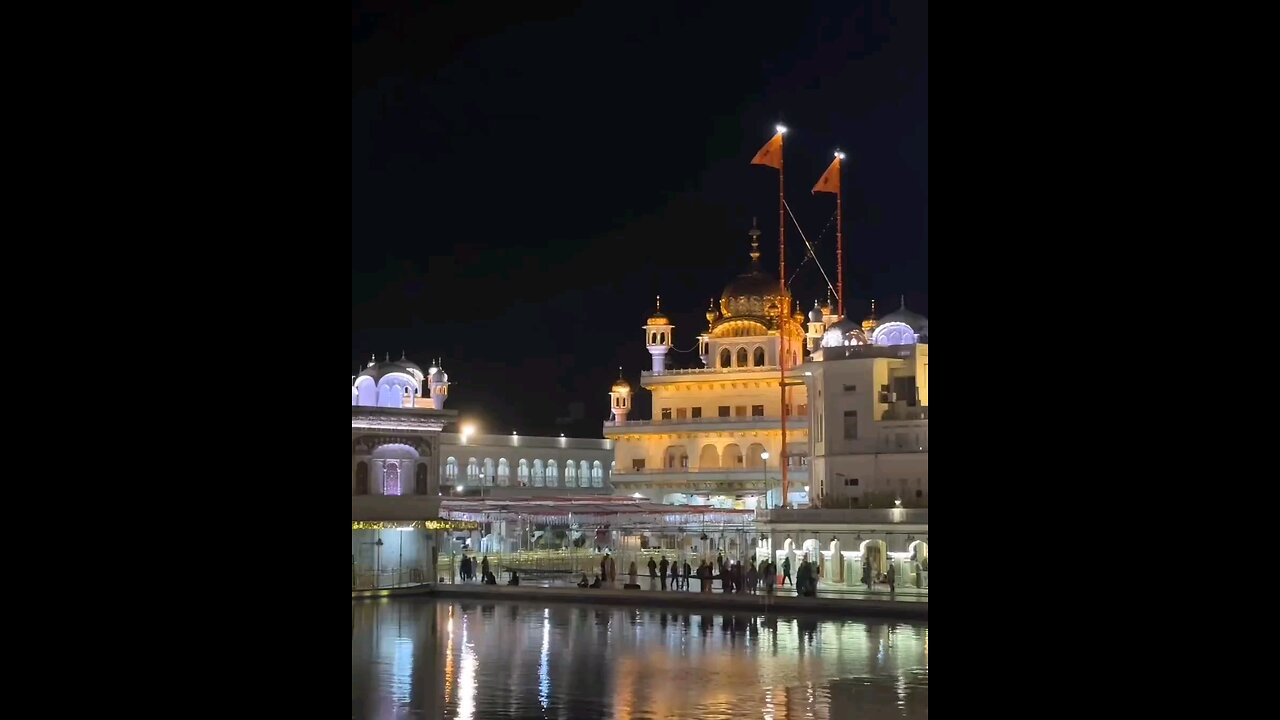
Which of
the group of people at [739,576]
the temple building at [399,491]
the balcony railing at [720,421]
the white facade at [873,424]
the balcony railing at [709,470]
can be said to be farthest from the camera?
the balcony railing at [720,421]

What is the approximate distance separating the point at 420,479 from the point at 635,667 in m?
19.5

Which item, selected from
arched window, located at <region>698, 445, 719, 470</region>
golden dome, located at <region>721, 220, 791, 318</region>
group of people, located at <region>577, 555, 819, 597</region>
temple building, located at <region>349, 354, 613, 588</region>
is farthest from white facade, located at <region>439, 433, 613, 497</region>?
group of people, located at <region>577, 555, 819, 597</region>

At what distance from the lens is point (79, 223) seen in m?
3.76

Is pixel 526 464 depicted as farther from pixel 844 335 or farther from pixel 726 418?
pixel 844 335

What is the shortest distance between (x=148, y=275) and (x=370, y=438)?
1176 inches

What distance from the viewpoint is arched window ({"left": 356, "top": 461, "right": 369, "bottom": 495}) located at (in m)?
33.7

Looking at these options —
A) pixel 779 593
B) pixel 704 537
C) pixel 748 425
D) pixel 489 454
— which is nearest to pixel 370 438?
pixel 704 537

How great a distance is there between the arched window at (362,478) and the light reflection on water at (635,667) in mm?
10414

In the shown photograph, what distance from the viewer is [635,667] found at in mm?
15414

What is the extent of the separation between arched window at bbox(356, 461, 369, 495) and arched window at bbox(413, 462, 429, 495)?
1.05 metres

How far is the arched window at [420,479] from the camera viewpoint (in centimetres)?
3419

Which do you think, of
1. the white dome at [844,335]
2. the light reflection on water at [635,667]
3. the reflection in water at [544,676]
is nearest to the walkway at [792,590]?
the light reflection on water at [635,667]

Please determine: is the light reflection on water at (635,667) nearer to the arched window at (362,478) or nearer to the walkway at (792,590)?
the walkway at (792,590)
